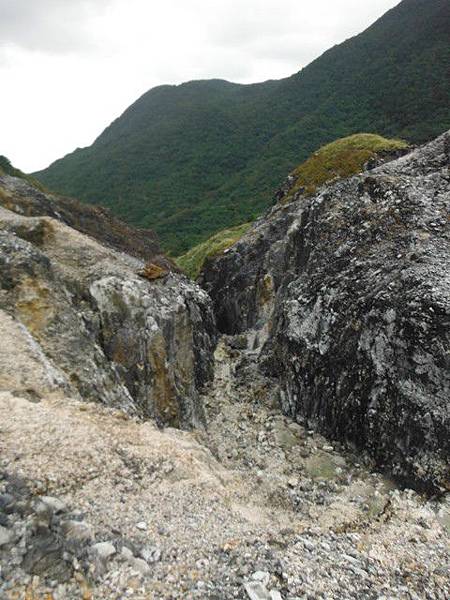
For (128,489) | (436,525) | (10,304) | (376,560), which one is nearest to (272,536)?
(376,560)

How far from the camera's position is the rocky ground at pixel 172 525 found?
27.4 feet

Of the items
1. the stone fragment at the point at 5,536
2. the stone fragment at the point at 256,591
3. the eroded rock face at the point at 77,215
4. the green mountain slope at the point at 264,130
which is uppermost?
the green mountain slope at the point at 264,130

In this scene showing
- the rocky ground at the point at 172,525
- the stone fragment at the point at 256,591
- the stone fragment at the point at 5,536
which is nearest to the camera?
the stone fragment at the point at 5,536

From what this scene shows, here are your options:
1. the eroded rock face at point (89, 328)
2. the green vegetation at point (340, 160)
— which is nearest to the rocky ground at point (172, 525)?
the eroded rock face at point (89, 328)

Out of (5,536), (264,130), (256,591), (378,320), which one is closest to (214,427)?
(378,320)

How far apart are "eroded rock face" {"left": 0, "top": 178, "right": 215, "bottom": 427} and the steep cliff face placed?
7.07m

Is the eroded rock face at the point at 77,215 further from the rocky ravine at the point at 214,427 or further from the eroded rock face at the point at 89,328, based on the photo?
the eroded rock face at the point at 89,328

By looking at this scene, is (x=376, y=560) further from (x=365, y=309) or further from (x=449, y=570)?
(x=365, y=309)

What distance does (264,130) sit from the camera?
142 meters

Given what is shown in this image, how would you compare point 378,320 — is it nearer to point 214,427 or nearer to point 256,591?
point 214,427

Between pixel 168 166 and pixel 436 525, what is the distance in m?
141

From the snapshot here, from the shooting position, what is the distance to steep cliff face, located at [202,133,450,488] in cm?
1836

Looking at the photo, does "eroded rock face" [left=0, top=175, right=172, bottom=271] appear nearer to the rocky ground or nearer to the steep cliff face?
the steep cliff face

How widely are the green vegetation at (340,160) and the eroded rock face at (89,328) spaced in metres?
27.4
